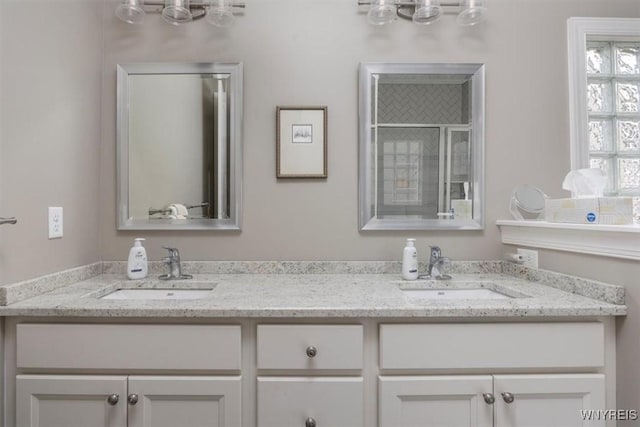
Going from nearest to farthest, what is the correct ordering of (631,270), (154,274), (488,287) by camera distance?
1. (631,270)
2. (488,287)
3. (154,274)

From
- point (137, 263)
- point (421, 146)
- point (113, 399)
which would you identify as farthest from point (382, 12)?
point (113, 399)

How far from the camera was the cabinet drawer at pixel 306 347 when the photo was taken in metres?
1.09

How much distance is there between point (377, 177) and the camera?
1.64 metres

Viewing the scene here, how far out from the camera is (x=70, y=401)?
108cm

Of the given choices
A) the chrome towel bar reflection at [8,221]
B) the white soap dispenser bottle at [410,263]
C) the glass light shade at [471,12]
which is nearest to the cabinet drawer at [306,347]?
the white soap dispenser bottle at [410,263]

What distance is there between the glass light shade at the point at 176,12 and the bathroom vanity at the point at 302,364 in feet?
4.14

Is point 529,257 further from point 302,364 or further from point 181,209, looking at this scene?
point 181,209

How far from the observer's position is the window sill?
1.08 metres

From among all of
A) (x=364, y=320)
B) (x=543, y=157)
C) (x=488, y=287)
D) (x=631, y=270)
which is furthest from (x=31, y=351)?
(x=543, y=157)

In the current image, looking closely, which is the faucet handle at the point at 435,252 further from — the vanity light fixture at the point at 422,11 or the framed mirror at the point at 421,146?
the vanity light fixture at the point at 422,11

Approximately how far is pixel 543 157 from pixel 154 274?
1898mm

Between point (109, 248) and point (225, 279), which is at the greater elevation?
point (109, 248)

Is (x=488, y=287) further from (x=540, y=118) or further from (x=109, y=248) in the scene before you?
(x=109, y=248)

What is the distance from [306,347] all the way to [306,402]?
0.54ft
